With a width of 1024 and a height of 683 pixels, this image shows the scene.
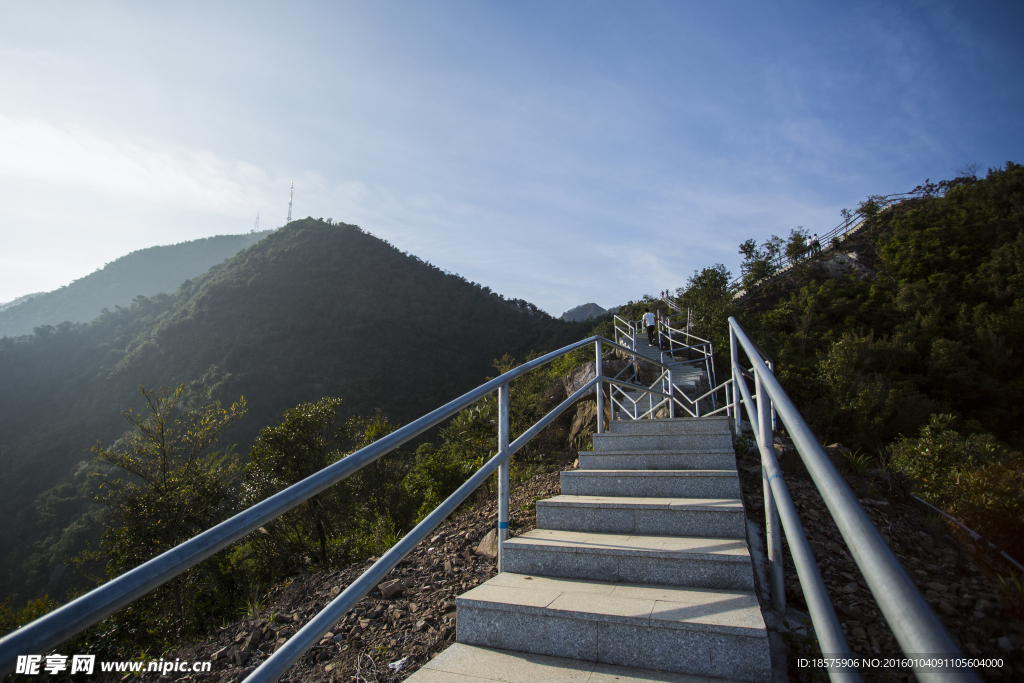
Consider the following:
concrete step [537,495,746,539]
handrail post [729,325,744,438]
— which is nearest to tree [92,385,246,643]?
concrete step [537,495,746,539]

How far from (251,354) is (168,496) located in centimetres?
3476

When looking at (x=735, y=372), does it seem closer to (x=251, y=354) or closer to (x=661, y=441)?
(x=661, y=441)

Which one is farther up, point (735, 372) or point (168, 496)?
point (735, 372)

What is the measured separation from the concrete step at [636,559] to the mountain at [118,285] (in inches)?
3199

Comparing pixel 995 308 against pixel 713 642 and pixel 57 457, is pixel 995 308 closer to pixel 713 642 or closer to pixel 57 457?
pixel 713 642

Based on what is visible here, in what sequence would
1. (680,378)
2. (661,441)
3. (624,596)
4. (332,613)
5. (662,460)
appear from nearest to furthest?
(332,613), (624,596), (662,460), (661,441), (680,378)

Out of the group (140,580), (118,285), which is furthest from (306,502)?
(118,285)

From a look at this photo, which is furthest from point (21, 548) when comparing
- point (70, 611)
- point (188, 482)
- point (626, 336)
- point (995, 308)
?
point (995, 308)

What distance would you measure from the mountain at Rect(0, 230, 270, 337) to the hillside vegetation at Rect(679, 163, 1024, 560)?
74.1 meters

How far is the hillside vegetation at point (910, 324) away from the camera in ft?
42.4

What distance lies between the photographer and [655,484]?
2846 millimetres

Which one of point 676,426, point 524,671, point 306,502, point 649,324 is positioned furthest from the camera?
point 649,324

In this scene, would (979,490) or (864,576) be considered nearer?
(864,576)

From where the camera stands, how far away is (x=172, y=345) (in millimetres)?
41781
